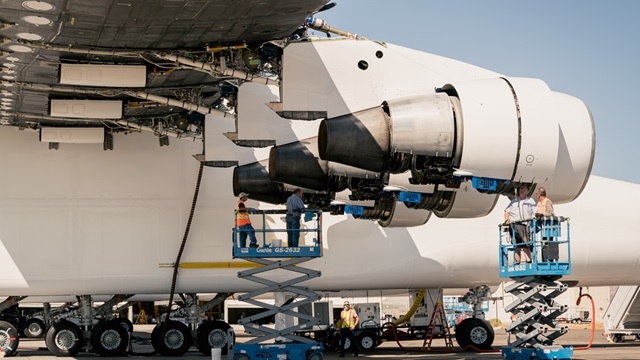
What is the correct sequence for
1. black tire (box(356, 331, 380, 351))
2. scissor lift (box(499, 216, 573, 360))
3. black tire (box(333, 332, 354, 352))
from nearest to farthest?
scissor lift (box(499, 216, 573, 360)) → black tire (box(333, 332, 354, 352)) → black tire (box(356, 331, 380, 351))

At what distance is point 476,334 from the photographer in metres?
25.9

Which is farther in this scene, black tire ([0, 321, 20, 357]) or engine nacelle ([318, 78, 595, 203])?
black tire ([0, 321, 20, 357])

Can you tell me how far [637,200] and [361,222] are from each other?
8016 millimetres

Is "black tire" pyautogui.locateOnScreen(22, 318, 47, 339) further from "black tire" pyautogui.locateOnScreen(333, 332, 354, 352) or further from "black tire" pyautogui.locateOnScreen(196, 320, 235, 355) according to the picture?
"black tire" pyautogui.locateOnScreen(333, 332, 354, 352)

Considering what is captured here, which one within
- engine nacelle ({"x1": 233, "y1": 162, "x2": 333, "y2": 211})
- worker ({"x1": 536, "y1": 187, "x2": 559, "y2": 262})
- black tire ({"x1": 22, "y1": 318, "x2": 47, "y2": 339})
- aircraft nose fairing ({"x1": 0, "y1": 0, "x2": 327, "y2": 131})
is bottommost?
black tire ({"x1": 22, "y1": 318, "x2": 47, "y2": 339})

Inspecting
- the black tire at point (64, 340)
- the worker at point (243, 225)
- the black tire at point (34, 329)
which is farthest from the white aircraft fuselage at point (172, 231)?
the black tire at point (34, 329)

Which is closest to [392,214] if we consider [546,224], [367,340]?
[367,340]

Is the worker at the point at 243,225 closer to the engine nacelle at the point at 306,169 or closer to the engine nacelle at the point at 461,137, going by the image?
the engine nacelle at the point at 306,169

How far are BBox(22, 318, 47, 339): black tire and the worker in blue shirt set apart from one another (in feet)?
87.1

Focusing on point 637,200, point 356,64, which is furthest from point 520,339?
point 637,200

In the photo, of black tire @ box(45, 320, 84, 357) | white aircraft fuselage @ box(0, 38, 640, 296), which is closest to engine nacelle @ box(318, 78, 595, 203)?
white aircraft fuselage @ box(0, 38, 640, 296)

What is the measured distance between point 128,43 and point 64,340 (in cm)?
1018

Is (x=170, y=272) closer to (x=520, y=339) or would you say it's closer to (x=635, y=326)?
(x=520, y=339)

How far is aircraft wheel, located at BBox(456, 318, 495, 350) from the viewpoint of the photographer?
25.8 meters
